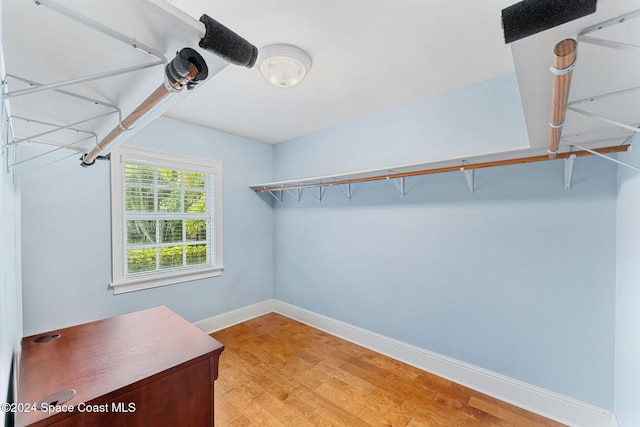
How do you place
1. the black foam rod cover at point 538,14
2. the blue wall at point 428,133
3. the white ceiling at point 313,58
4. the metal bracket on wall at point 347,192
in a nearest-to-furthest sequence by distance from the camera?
the black foam rod cover at point 538,14, the white ceiling at point 313,58, the blue wall at point 428,133, the metal bracket on wall at point 347,192

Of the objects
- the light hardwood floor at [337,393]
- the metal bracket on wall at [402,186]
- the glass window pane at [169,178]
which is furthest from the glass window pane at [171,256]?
the metal bracket on wall at [402,186]

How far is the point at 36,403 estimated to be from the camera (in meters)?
0.84

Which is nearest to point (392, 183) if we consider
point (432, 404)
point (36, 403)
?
point (432, 404)

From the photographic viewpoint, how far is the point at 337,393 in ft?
6.86

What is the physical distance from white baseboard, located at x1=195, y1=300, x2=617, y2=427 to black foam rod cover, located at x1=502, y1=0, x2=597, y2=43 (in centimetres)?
238

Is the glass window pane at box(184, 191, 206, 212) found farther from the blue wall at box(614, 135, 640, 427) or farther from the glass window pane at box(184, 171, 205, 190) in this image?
the blue wall at box(614, 135, 640, 427)

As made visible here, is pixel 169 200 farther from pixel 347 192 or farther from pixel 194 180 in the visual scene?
pixel 347 192

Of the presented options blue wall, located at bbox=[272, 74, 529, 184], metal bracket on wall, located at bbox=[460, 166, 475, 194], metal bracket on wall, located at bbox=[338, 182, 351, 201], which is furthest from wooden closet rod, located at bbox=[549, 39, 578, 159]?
metal bracket on wall, located at bbox=[338, 182, 351, 201]

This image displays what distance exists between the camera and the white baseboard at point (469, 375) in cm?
175

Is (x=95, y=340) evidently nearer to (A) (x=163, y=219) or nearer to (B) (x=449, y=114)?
(A) (x=163, y=219)

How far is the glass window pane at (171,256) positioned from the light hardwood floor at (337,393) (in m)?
1.08

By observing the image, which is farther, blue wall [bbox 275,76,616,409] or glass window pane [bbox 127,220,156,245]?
glass window pane [bbox 127,220,156,245]

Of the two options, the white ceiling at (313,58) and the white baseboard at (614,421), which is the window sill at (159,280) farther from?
the white baseboard at (614,421)

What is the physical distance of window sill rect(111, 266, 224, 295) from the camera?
2518mm
